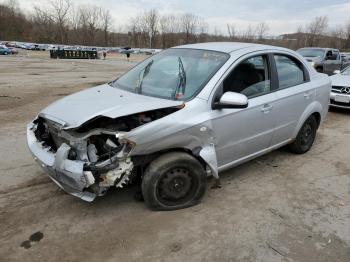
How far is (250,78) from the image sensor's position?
4.15 m

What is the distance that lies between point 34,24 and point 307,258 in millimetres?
110106

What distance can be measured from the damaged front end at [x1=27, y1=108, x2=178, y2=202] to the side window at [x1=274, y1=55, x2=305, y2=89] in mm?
1886

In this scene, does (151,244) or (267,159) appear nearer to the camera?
(151,244)

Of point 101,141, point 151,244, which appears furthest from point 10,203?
point 151,244

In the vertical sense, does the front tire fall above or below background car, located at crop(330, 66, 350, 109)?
below

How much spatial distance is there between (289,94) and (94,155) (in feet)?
9.13

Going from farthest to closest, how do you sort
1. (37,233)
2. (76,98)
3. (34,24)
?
1. (34,24)
2. (76,98)
3. (37,233)

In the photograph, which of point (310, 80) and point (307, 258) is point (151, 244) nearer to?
point (307, 258)

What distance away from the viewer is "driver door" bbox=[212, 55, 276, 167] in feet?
12.3

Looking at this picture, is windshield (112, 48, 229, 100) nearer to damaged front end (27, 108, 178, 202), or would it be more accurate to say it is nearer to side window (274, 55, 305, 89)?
damaged front end (27, 108, 178, 202)

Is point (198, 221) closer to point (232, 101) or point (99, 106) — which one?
point (232, 101)

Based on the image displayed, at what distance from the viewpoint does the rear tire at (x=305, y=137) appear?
204 inches

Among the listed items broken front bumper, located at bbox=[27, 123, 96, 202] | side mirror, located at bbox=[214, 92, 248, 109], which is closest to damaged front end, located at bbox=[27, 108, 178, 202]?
broken front bumper, located at bbox=[27, 123, 96, 202]

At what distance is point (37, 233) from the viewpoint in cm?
320
